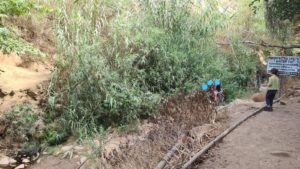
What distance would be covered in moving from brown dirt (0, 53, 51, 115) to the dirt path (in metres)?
→ 5.60

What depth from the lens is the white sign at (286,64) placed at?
34.5 ft

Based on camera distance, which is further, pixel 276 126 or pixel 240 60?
pixel 240 60

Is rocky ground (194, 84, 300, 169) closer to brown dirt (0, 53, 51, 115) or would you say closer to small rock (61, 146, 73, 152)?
small rock (61, 146, 73, 152)

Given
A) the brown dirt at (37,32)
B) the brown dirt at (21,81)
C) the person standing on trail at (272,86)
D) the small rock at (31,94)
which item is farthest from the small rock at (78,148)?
the brown dirt at (37,32)

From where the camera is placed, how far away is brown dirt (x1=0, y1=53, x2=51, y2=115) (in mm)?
9136

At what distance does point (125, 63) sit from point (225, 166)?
4666mm

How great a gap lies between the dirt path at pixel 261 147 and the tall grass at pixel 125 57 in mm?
2810


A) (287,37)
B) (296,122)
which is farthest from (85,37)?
(287,37)

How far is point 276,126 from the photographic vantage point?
7074 millimetres

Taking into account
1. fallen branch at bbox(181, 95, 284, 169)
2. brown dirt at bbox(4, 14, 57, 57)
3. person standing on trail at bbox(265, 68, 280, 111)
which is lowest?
fallen branch at bbox(181, 95, 284, 169)

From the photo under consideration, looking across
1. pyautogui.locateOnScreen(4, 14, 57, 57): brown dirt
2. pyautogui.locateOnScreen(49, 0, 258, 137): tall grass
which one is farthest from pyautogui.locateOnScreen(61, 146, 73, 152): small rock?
pyautogui.locateOnScreen(4, 14, 57, 57): brown dirt

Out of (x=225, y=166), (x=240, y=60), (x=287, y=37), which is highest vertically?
(x=287, y=37)

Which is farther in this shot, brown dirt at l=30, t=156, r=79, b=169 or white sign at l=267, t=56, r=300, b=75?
white sign at l=267, t=56, r=300, b=75

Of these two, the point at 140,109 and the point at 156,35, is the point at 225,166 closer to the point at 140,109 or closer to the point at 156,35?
the point at 140,109
